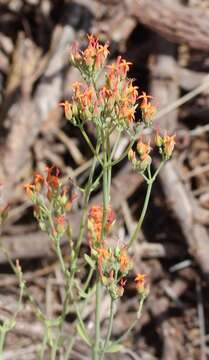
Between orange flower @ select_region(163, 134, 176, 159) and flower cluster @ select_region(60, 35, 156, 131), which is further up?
flower cluster @ select_region(60, 35, 156, 131)

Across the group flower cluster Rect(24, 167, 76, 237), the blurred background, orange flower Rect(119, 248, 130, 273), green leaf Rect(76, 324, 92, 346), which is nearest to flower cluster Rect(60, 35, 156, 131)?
flower cluster Rect(24, 167, 76, 237)

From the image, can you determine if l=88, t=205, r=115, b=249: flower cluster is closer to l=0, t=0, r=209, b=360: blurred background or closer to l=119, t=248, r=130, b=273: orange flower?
l=119, t=248, r=130, b=273: orange flower

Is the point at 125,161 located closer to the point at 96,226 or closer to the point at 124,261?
the point at 96,226

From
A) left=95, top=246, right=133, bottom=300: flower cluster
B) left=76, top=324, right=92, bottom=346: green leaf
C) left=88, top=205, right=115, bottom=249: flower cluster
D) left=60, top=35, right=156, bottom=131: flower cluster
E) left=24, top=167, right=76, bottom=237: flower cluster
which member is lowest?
left=76, top=324, right=92, bottom=346: green leaf

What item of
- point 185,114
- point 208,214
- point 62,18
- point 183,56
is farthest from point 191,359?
point 62,18

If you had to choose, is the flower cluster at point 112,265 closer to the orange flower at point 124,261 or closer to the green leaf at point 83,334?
the orange flower at point 124,261

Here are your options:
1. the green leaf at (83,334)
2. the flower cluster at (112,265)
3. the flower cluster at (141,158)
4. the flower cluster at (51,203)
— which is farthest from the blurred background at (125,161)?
the flower cluster at (141,158)

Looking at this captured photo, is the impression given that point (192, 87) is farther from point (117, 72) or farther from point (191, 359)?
point (117, 72)

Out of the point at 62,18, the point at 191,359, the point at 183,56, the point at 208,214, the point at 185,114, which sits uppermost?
the point at 62,18
